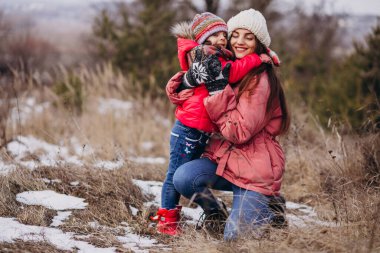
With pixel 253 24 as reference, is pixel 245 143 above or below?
→ below

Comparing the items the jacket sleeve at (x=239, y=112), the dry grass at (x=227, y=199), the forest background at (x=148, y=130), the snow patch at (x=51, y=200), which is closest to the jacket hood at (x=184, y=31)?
the jacket sleeve at (x=239, y=112)

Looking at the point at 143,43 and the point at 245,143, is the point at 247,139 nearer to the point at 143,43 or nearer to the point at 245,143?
the point at 245,143

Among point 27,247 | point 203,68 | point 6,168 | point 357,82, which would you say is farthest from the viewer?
point 357,82

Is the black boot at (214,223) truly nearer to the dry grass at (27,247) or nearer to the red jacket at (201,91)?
the red jacket at (201,91)

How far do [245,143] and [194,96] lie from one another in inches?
17.0

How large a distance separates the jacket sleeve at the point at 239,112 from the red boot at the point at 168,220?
2.11ft

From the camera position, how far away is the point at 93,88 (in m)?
6.19

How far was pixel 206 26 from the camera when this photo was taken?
2756mm

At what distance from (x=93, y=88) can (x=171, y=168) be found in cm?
363

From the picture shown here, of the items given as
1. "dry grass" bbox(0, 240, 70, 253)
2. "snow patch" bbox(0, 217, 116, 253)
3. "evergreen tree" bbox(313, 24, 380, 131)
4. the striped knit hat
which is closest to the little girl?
the striped knit hat

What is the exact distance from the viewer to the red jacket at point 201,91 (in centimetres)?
264

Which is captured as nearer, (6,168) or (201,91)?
(201,91)

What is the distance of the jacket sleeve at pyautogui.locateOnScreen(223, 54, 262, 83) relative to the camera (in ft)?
8.64

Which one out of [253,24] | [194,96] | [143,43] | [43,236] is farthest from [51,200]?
[143,43]
